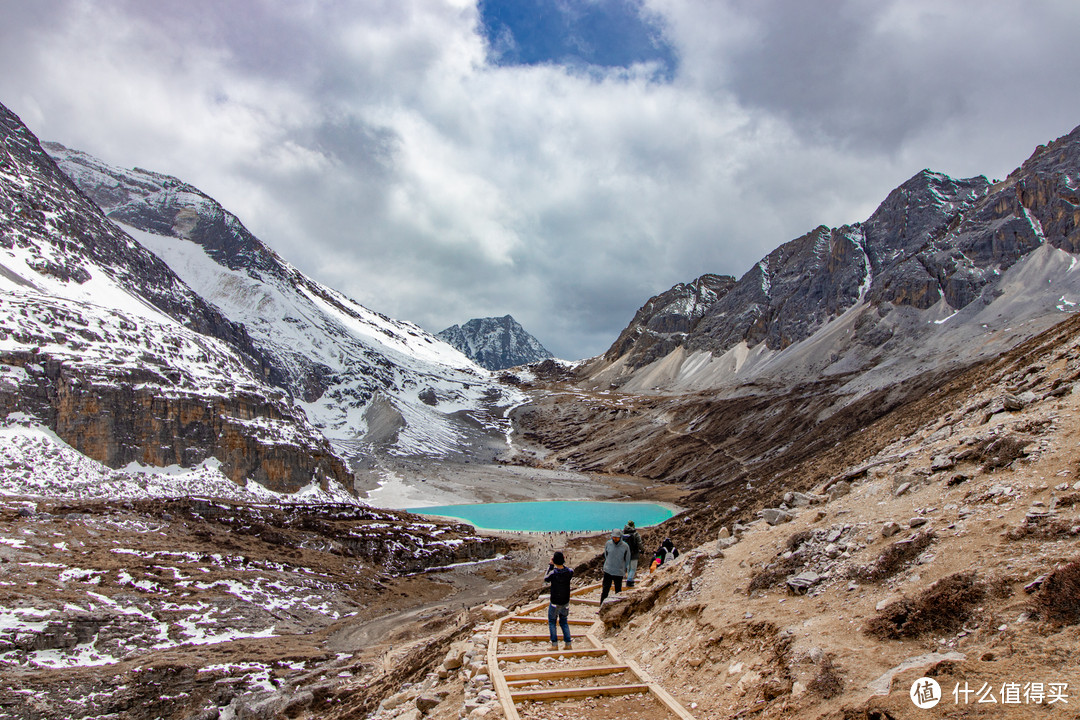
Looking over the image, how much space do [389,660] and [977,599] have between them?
28.0 metres

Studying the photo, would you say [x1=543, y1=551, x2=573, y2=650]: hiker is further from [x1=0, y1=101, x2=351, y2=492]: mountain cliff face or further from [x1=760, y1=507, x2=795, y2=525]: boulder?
[x1=0, y1=101, x2=351, y2=492]: mountain cliff face

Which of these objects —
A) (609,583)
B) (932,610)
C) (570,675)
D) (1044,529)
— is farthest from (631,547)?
(1044,529)

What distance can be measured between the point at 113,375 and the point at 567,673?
72834 millimetres

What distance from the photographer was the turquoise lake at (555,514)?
84.2 metres

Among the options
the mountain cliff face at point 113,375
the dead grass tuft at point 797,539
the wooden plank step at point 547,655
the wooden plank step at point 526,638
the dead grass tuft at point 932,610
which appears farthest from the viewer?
the mountain cliff face at point 113,375

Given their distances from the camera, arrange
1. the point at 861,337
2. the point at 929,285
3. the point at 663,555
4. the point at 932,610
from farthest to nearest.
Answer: the point at 861,337 < the point at 929,285 < the point at 663,555 < the point at 932,610

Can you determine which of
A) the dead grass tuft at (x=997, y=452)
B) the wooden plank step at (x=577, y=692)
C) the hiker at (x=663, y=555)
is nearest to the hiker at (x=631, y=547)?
the hiker at (x=663, y=555)

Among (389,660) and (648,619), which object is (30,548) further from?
(648,619)

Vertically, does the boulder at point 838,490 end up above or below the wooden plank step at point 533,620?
above

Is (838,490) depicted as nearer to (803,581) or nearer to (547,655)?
(803,581)

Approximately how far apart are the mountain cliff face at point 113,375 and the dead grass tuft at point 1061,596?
73.4 m

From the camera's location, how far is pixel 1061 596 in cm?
709

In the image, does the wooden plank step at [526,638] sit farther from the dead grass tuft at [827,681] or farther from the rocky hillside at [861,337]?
the rocky hillside at [861,337]

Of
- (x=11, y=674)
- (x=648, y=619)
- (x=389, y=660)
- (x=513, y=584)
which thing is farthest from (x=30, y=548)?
(x=648, y=619)
